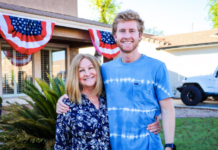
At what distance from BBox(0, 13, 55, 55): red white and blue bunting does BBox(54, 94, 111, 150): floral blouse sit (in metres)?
5.19

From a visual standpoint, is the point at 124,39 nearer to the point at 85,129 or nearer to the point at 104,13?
the point at 85,129

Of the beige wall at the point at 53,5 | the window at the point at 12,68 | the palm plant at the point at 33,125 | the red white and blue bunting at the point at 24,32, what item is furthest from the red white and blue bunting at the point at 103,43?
the palm plant at the point at 33,125

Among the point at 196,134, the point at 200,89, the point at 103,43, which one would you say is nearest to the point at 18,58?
the point at 103,43

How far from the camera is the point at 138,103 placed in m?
2.00

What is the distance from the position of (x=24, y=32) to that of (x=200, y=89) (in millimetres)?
8771

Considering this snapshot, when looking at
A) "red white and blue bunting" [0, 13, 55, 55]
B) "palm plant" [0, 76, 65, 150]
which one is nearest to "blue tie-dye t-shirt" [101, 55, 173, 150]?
"palm plant" [0, 76, 65, 150]

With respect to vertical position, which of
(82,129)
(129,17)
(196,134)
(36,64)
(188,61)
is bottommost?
(196,134)

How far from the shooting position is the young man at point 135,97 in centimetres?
196

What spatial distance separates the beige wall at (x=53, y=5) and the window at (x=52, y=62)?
77.1 inches

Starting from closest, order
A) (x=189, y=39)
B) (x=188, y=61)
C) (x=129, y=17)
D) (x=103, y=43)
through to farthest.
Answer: (x=129, y=17)
(x=103, y=43)
(x=188, y=61)
(x=189, y=39)

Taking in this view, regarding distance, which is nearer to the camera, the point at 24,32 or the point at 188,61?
the point at 24,32

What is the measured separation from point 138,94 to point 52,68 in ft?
31.2

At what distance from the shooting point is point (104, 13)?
111ft

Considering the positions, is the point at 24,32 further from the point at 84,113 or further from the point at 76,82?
the point at 84,113
